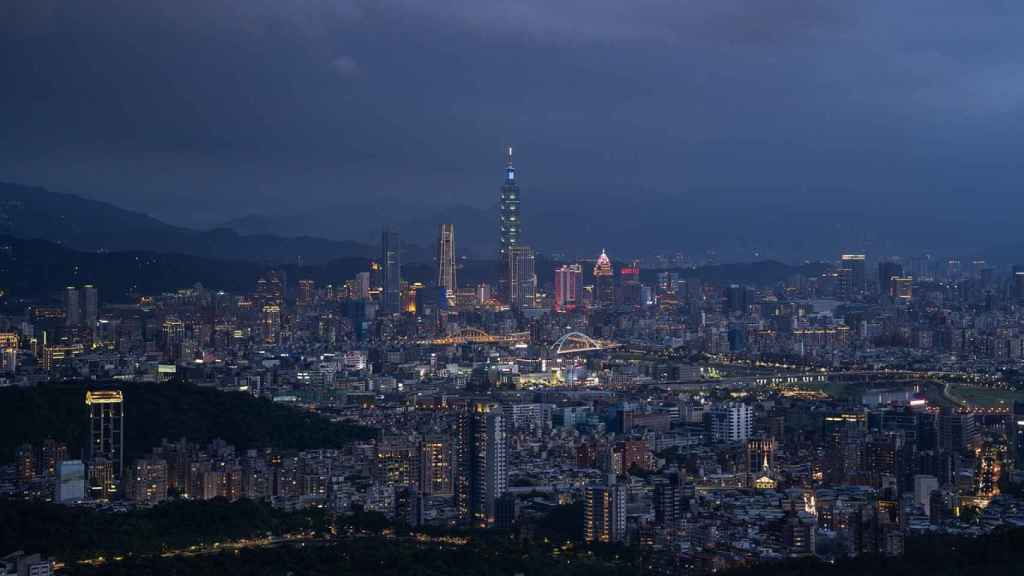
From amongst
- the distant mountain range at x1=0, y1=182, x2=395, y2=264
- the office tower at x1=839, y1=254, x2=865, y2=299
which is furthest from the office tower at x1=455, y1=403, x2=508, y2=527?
the office tower at x1=839, y1=254, x2=865, y2=299

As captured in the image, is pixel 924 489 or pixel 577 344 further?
pixel 577 344

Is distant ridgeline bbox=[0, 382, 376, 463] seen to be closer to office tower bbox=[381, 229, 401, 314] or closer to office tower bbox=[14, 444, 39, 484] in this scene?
office tower bbox=[14, 444, 39, 484]

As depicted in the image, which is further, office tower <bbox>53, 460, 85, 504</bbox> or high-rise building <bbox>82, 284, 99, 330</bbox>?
high-rise building <bbox>82, 284, 99, 330</bbox>

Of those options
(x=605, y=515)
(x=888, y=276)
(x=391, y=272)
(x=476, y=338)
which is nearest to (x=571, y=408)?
(x=605, y=515)

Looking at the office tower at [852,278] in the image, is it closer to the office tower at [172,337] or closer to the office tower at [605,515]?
the office tower at [172,337]

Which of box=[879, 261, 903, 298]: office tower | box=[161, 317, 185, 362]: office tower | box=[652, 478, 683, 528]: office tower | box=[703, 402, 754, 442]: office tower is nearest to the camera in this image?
box=[652, 478, 683, 528]: office tower

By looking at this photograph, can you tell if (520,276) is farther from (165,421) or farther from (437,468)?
(437,468)

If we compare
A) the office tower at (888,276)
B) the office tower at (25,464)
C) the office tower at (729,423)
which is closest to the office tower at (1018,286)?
the office tower at (888,276)

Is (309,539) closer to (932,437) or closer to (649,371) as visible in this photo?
(932,437)
